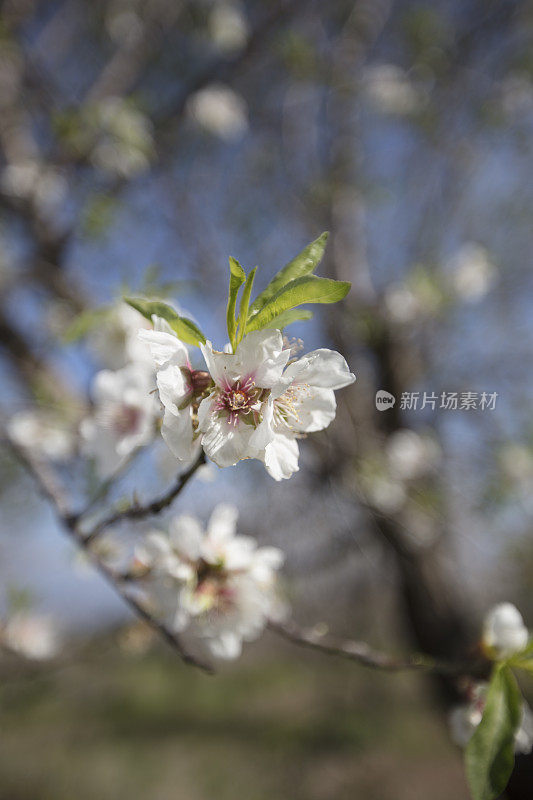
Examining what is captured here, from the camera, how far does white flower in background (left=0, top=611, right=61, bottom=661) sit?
1.46 meters

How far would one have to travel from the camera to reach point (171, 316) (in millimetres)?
464

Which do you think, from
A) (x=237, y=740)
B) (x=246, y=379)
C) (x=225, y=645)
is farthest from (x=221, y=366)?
(x=237, y=740)

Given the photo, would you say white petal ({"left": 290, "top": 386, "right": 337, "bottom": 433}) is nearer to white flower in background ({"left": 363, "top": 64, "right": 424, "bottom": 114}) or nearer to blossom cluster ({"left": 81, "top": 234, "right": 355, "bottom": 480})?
blossom cluster ({"left": 81, "top": 234, "right": 355, "bottom": 480})

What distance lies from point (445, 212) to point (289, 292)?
2.98 meters

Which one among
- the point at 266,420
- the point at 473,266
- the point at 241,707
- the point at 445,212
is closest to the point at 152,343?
the point at 266,420

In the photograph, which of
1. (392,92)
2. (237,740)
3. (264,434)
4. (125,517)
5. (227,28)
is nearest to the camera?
(264,434)

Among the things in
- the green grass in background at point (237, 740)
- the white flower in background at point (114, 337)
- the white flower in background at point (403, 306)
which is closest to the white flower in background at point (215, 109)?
the white flower in background at point (403, 306)

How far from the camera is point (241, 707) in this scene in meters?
5.49

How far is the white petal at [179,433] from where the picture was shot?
42 centimetres

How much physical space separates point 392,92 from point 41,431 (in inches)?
88.8

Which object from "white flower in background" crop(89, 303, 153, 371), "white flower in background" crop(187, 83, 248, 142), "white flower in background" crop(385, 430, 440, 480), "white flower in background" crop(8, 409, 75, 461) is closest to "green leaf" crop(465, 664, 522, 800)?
"white flower in background" crop(89, 303, 153, 371)

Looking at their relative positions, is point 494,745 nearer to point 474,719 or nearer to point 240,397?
point 474,719

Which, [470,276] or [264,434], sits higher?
[264,434]

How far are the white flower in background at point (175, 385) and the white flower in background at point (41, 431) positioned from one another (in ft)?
2.80
